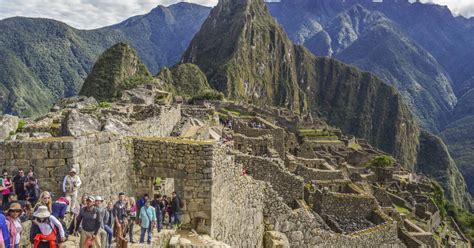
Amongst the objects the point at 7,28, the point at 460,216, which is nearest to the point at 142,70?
the point at 7,28

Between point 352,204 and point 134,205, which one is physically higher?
point 134,205

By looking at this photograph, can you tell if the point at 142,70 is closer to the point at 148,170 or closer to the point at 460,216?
the point at 460,216

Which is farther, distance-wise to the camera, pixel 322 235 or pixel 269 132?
pixel 269 132

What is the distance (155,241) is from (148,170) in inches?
74.9

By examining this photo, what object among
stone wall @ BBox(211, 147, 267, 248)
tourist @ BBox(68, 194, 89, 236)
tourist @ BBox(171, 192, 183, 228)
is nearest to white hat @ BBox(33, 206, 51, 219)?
tourist @ BBox(68, 194, 89, 236)

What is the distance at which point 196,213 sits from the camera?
1012 centimetres

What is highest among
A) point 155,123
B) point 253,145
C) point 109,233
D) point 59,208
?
point 155,123

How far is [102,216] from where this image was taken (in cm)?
838

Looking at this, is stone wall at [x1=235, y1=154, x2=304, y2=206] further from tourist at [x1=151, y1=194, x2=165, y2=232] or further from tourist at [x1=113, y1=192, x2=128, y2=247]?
tourist at [x1=113, y1=192, x2=128, y2=247]

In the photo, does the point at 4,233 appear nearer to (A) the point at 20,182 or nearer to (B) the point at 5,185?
(A) the point at 20,182

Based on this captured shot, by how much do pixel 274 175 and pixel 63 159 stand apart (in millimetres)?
12671

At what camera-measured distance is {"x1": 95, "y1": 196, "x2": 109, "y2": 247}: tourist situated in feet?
27.3

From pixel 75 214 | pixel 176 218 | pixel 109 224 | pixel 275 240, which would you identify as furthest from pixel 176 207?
pixel 275 240

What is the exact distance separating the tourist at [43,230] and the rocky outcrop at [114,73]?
90706 mm
